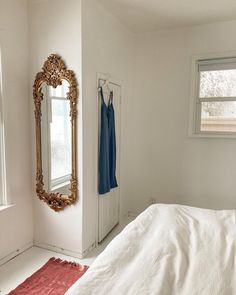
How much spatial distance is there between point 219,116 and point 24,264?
114 inches

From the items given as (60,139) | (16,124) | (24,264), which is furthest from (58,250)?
(16,124)

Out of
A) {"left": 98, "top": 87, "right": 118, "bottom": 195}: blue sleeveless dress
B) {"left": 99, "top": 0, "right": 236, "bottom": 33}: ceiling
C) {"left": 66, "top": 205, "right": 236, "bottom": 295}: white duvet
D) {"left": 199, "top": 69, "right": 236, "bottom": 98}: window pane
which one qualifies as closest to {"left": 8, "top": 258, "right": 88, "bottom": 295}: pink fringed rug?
{"left": 98, "top": 87, "right": 118, "bottom": 195}: blue sleeveless dress

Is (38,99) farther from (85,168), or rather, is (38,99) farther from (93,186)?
(93,186)

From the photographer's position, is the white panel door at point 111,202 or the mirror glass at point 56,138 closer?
the mirror glass at point 56,138

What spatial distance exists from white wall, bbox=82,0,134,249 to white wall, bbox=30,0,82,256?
69 mm

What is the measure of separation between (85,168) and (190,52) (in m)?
2.09

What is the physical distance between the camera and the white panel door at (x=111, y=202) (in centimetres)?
289

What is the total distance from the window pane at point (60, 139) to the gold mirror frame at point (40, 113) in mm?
92

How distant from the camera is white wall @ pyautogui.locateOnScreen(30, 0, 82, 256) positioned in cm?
236

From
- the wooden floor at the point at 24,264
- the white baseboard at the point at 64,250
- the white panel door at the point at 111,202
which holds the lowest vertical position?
the wooden floor at the point at 24,264

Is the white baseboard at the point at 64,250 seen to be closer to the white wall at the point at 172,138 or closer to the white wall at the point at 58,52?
the white wall at the point at 58,52

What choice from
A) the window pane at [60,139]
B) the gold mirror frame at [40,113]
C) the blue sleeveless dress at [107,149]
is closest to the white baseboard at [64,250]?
the gold mirror frame at [40,113]

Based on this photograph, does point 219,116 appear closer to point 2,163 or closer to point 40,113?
point 40,113

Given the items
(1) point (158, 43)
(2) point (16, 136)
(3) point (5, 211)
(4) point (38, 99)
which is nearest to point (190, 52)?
(1) point (158, 43)
